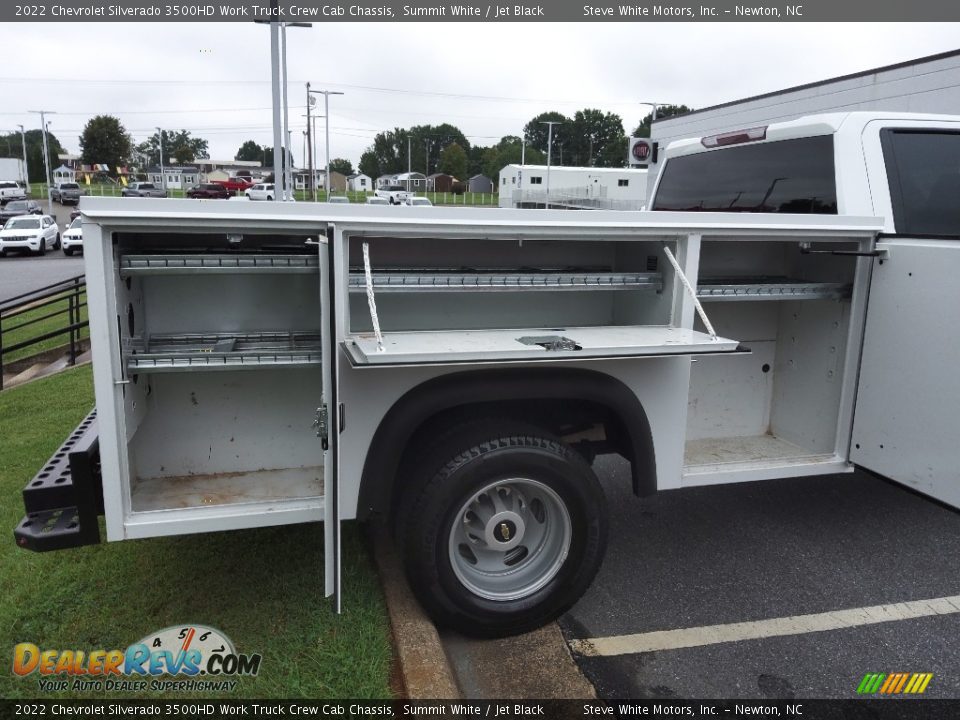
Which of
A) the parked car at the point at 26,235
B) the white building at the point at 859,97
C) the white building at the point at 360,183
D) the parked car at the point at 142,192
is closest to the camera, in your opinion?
the white building at the point at 859,97

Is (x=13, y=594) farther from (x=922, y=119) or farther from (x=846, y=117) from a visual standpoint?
(x=922, y=119)

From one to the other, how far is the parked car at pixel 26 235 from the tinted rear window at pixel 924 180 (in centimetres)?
3030

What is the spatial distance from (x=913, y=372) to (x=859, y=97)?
14390 millimetres

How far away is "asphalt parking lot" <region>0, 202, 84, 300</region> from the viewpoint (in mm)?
17250

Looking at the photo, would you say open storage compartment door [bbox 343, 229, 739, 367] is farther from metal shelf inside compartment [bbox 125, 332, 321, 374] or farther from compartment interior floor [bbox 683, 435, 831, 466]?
compartment interior floor [bbox 683, 435, 831, 466]

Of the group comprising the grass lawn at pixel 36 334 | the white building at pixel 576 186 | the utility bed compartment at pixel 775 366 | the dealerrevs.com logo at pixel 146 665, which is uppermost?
the white building at pixel 576 186

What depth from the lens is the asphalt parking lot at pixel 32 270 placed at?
56.6 feet

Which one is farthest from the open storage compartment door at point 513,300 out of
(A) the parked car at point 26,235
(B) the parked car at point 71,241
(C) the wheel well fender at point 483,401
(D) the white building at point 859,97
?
(A) the parked car at point 26,235

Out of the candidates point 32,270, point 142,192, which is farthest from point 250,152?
point 32,270

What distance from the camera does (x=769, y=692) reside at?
290 cm

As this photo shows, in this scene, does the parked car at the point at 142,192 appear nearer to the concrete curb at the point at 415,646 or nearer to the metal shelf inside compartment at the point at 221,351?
the metal shelf inside compartment at the point at 221,351

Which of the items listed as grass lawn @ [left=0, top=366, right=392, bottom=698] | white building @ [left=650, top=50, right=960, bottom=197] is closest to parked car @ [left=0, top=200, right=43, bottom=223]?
white building @ [left=650, top=50, right=960, bottom=197]
